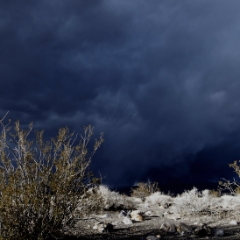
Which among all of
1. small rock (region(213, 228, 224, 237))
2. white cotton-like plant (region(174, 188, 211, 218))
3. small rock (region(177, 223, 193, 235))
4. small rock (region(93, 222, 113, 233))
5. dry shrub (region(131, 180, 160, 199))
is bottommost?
small rock (region(213, 228, 224, 237))

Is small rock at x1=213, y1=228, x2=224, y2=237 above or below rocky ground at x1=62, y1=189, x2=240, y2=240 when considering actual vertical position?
below

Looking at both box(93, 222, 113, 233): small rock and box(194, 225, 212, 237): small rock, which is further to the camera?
box(93, 222, 113, 233): small rock

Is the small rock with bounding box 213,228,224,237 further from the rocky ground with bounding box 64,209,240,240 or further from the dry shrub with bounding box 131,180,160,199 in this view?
the dry shrub with bounding box 131,180,160,199

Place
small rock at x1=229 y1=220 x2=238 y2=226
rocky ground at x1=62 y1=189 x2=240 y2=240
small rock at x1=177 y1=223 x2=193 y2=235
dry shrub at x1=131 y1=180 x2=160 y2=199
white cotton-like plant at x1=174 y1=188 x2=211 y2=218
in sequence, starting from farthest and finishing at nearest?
dry shrub at x1=131 y1=180 x2=160 y2=199, white cotton-like plant at x1=174 y1=188 x2=211 y2=218, small rock at x1=229 y1=220 x2=238 y2=226, small rock at x1=177 y1=223 x2=193 y2=235, rocky ground at x1=62 y1=189 x2=240 y2=240

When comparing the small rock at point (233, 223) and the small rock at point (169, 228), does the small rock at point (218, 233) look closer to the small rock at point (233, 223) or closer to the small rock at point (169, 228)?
the small rock at point (169, 228)

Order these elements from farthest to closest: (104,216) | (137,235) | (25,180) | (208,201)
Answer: (208,201) → (104,216) → (137,235) → (25,180)

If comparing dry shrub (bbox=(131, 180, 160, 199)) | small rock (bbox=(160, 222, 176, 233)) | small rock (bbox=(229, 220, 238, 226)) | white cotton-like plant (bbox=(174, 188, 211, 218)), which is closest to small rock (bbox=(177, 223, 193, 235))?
small rock (bbox=(160, 222, 176, 233))

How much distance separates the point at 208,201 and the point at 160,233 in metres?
5.59

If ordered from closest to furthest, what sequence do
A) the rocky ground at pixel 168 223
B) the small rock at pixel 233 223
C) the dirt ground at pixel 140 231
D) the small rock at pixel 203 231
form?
the dirt ground at pixel 140 231
the rocky ground at pixel 168 223
the small rock at pixel 203 231
the small rock at pixel 233 223

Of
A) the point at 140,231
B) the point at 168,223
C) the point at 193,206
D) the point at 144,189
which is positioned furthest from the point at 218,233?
the point at 144,189

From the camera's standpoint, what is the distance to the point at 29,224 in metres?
7.67

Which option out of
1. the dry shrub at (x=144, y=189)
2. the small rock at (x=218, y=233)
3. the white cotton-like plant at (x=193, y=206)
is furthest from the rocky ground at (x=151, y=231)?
the dry shrub at (x=144, y=189)

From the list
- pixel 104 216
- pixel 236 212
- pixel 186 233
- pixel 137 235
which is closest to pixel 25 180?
pixel 137 235

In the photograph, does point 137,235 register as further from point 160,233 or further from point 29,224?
point 29,224
